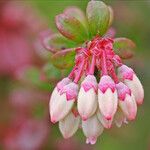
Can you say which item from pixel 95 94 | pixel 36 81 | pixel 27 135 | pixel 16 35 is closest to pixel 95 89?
pixel 95 94

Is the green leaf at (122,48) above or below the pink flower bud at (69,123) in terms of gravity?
above

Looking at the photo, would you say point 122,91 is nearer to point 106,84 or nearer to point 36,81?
point 106,84

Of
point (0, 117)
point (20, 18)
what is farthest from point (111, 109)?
point (20, 18)

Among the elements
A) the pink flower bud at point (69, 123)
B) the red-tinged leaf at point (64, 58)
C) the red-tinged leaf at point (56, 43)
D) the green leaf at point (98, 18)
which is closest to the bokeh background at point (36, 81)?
the red-tinged leaf at point (56, 43)

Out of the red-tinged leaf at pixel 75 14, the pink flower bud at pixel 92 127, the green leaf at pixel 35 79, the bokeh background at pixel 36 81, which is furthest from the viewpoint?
the bokeh background at pixel 36 81

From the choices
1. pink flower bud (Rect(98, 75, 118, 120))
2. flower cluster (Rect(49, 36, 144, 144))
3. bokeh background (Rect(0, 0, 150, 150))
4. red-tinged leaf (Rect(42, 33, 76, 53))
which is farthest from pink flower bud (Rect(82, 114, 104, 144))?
bokeh background (Rect(0, 0, 150, 150))

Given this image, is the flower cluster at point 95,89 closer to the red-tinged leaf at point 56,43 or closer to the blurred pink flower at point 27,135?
the red-tinged leaf at point 56,43

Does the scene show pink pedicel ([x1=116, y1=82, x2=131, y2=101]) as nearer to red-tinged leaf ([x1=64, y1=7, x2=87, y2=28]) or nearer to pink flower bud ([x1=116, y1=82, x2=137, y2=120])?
pink flower bud ([x1=116, y1=82, x2=137, y2=120])
